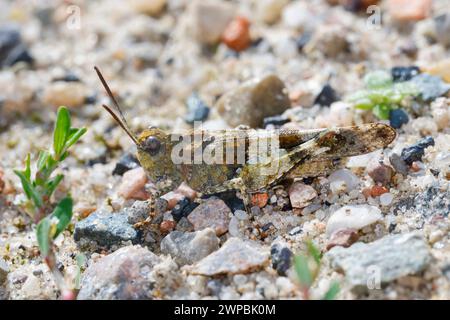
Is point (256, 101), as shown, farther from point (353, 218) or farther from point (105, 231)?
point (105, 231)

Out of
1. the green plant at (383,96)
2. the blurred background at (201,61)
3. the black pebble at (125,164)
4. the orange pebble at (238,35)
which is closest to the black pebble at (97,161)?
the blurred background at (201,61)

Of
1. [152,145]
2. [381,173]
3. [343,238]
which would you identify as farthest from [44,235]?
[381,173]

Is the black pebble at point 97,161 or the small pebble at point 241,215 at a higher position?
the black pebble at point 97,161

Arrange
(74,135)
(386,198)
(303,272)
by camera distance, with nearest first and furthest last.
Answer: (303,272) < (74,135) < (386,198)

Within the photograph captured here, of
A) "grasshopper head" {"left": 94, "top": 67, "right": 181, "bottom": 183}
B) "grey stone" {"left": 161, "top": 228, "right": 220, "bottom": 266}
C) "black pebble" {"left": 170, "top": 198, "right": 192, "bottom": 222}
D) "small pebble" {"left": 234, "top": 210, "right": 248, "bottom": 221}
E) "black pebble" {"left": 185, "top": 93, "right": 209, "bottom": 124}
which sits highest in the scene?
"black pebble" {"left": 185, "top": 93, "right": 209, "bottom": 124}

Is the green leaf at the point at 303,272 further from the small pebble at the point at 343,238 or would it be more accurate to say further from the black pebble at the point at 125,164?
the black pebble at the point at 125,164

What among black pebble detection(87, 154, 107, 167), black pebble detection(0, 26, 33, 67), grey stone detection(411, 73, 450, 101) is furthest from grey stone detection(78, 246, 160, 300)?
black pebble detection(0, 26, 33, 67)

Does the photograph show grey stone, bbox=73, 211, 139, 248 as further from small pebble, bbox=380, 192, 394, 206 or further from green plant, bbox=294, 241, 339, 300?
small pebble, bbox=380, 192, 394, 206
